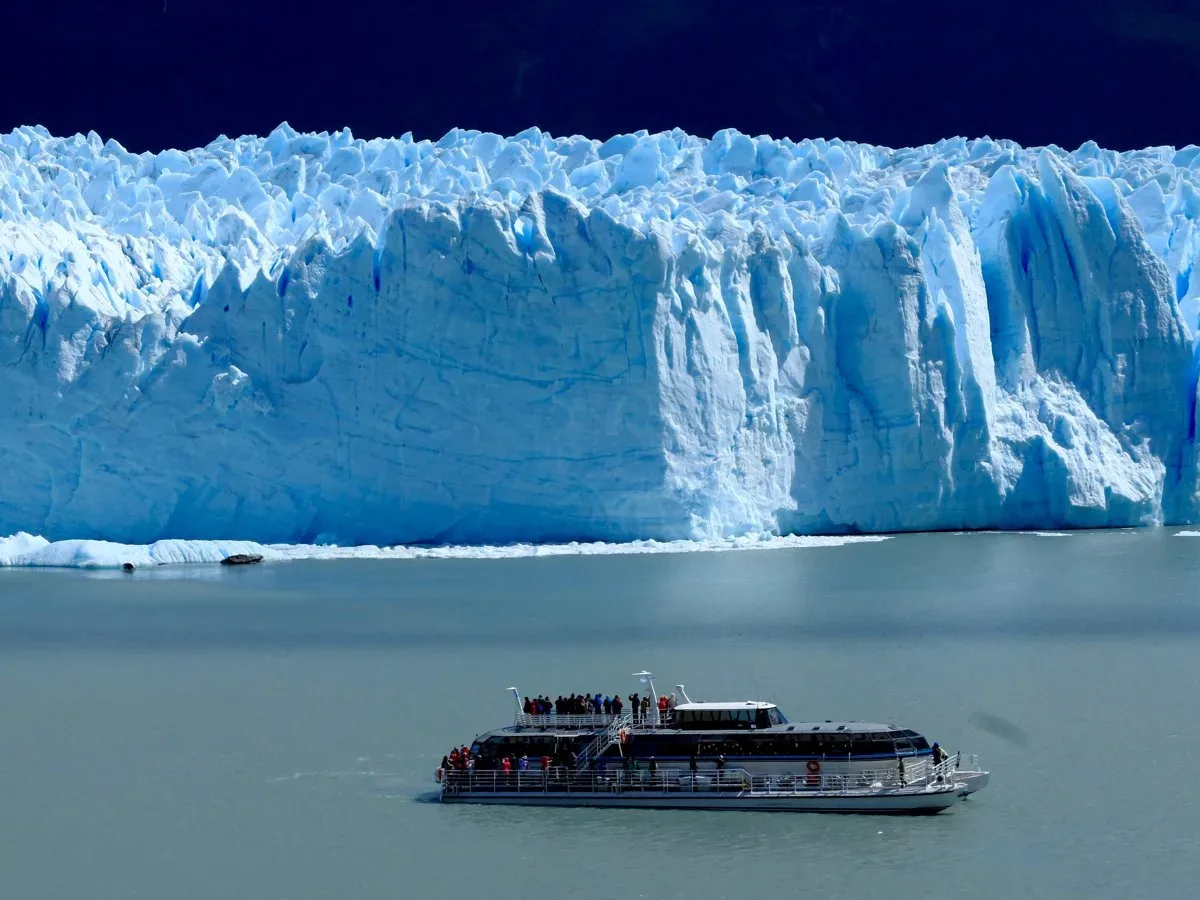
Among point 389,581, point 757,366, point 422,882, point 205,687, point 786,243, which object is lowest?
point 422,882

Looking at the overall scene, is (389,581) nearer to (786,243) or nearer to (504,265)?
(504,265)

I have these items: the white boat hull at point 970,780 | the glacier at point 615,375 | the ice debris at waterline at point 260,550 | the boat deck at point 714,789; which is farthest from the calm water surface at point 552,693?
the glacier at point 615,375

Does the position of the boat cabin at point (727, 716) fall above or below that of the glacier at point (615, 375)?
below

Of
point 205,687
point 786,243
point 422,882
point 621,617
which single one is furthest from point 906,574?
point 422,882

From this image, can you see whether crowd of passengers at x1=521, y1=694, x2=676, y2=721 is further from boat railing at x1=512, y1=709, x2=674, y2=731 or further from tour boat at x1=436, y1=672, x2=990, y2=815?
tour boat at x1=436, y1=672, x2=990, y2=815

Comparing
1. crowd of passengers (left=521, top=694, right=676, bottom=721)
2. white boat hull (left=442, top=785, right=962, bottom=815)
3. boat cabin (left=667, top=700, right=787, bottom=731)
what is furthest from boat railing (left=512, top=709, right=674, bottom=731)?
white boat hull (left=442, top=785, right=962, bottom=815)

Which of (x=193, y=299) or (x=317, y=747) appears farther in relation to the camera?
(x=193, y=299)

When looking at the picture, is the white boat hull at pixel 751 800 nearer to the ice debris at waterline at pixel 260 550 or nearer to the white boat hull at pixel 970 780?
the white boat hull at pixel 970 780
